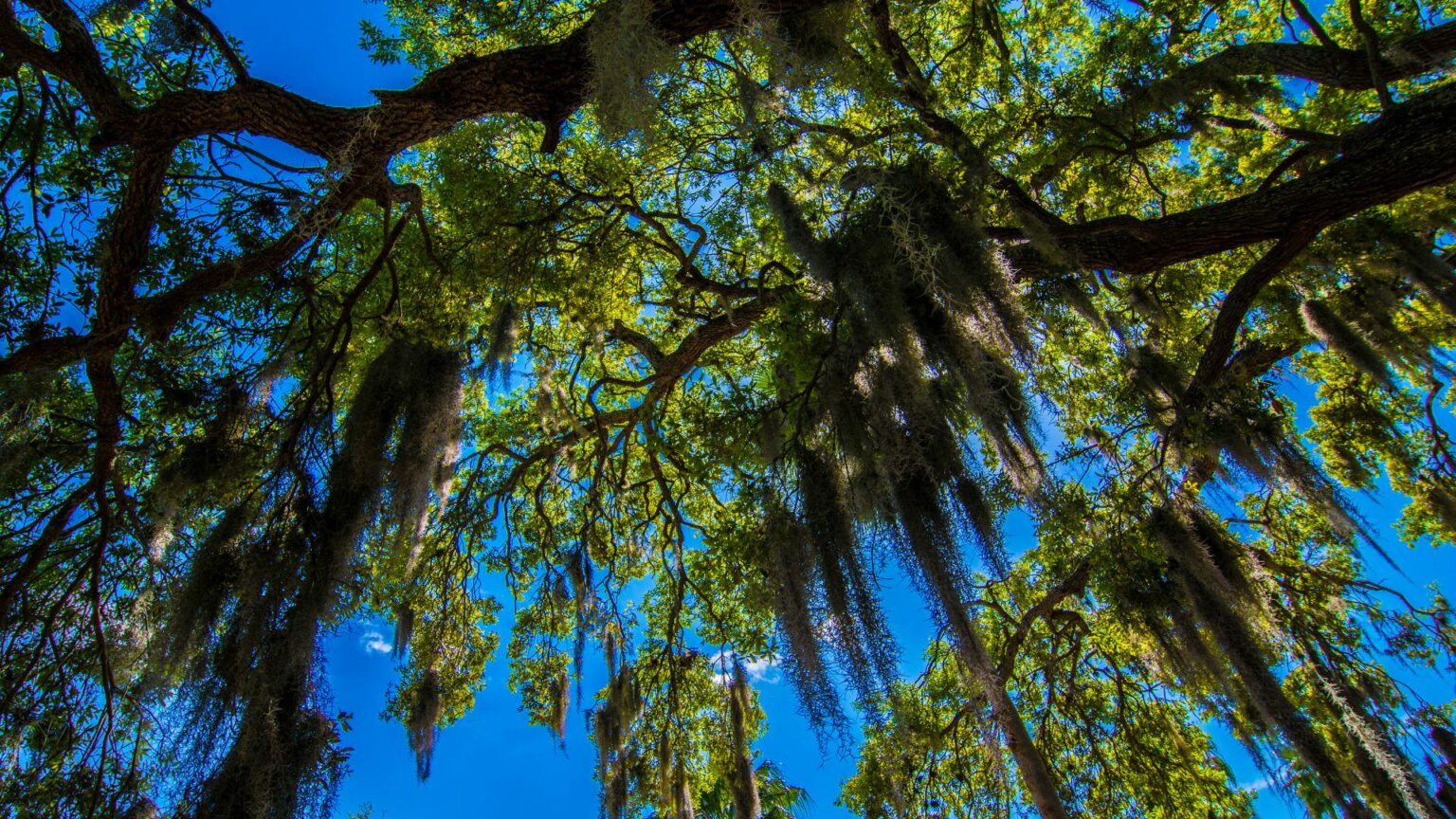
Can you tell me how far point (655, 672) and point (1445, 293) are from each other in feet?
20.3

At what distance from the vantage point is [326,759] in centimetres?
301

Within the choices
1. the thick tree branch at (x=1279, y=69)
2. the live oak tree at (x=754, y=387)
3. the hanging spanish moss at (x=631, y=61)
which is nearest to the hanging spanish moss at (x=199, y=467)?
the live oak tree at (x=754, y=387)

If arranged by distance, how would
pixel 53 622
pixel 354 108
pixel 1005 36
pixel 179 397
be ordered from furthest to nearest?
1. pixel 1005 36
2. pixel 179 397
3. pixel 53 622
4. pixel 354 108

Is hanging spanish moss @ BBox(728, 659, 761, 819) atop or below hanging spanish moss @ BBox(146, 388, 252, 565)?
below

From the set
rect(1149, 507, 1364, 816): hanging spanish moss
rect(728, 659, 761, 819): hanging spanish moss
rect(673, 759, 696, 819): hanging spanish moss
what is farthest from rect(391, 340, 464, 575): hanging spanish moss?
rect(1149, 507, 1364, 816): hanging spanish moss

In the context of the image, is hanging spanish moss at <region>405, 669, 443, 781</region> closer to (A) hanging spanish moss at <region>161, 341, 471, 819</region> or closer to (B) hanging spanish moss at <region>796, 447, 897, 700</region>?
(A) hanging spanish moss at <region>161, 341, 471, 819</region>

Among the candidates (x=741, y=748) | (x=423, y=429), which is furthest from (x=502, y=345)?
(x=741, y=748)

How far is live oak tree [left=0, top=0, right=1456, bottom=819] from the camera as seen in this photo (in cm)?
293

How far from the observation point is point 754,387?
5.89 meters

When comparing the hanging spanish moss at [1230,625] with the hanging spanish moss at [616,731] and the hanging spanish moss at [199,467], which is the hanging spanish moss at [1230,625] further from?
the hanging spanish moss at [199,467]

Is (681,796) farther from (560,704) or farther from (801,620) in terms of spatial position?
(801,620)

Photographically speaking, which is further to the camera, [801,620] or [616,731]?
[616,731]

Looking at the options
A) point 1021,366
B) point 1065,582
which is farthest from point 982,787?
point 1021,366

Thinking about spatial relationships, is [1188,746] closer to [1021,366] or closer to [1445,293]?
[1445,293]
